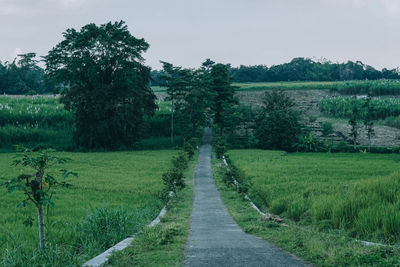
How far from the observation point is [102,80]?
142 feet

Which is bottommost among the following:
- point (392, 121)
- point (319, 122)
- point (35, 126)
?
point (35, 126)

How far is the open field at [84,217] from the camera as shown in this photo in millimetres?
6473

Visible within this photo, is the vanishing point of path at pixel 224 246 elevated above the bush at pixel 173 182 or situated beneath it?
elevated above

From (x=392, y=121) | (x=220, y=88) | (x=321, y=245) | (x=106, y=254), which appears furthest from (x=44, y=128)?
(x=392, y=121)

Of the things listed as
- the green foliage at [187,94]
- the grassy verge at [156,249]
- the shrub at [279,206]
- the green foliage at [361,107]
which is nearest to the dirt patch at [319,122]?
the green foliage at [361,107]

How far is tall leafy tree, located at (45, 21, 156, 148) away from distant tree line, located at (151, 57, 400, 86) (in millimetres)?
77095

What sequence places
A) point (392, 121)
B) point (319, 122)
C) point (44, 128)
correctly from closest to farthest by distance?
point (44, 128), point (392, 121), point (319, 122)

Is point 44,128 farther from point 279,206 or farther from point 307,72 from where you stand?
point 307,72

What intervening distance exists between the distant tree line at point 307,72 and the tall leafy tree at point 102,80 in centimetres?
7710

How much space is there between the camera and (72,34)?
42812 millimetres

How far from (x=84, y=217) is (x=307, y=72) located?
11706 cm

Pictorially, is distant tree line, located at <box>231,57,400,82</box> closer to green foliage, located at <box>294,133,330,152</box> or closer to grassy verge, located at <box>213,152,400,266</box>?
green foliage, located at <box>294,133,330,152</box>

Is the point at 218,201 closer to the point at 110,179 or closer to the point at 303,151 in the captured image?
the point at 110,179

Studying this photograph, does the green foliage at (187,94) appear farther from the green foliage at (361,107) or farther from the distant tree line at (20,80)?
the distant tree line at (20,80)
